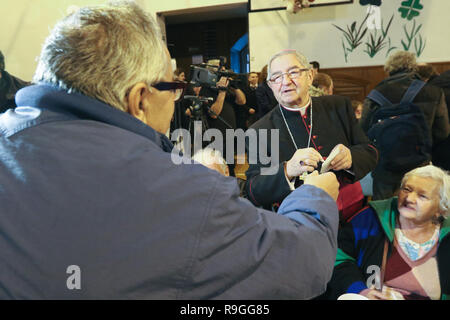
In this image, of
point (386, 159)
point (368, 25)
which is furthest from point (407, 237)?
point (368, 25)

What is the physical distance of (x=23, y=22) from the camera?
586cm

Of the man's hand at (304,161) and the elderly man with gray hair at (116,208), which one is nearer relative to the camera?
the elderly man with gray hair at (116,208)

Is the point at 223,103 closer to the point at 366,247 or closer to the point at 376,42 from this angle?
the point at 366,247

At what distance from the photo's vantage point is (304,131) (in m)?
1.72

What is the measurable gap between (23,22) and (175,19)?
2639mm

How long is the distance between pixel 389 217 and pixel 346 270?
36 centimetres

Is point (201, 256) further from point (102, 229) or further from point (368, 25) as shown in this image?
point (368, 25)

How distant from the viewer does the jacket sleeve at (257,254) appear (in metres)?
0.62

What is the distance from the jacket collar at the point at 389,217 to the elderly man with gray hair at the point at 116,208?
3.52ft

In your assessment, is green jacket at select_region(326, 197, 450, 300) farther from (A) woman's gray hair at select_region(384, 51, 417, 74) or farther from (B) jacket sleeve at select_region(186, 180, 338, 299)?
(A) woman's gray hair at select_region(384, 51, 417, 74)

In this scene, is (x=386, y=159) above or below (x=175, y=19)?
below

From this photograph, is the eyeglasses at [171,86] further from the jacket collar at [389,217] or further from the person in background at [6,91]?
the person in background at [6,91]

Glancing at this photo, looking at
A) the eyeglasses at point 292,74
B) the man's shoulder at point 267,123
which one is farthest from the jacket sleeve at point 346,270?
the eyeglasses at point 292,74

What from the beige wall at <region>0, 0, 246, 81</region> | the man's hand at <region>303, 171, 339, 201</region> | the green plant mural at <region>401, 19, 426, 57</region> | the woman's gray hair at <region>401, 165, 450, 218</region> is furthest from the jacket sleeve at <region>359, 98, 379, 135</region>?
the beige wall at <region>0, 0, 246, 81</region>
